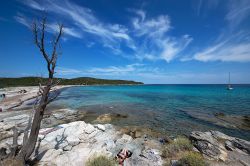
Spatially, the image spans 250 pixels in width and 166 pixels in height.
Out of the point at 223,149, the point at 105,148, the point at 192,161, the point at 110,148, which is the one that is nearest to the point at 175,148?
the point at 192,161

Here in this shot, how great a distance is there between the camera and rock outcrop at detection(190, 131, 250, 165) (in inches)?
341

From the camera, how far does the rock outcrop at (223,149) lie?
8672mm

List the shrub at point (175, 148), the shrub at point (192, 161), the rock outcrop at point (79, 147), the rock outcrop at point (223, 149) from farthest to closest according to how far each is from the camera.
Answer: the shrub at point (175, 148), the rock outcrop at point (223, 149), the rock outcrop at point (79, 147), the shrub at point (192, 161)

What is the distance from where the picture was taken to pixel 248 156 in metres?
9.12

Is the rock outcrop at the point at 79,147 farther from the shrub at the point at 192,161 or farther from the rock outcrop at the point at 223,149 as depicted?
the rock outcrop at the point at 223,149

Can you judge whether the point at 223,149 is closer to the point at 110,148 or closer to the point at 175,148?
the point at 175,148

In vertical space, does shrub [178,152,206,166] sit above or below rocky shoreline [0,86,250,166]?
above

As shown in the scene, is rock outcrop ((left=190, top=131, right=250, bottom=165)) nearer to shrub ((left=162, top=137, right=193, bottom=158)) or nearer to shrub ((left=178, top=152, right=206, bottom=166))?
shrub ((left=162, top=137, right=193, bottom=158))

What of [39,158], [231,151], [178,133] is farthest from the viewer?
[178,133]

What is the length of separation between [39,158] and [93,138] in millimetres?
4158

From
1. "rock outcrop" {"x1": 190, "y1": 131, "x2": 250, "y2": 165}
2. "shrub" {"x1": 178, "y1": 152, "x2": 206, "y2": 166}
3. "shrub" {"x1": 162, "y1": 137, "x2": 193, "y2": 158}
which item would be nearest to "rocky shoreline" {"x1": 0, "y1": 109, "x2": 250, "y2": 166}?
"rock outcrop" {"x1": 190, "y1": 131, "x2": 250, "y2": 165}

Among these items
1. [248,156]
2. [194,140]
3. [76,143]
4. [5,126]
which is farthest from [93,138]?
[248,156]

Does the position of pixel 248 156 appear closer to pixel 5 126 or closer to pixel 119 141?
pixel 119 141

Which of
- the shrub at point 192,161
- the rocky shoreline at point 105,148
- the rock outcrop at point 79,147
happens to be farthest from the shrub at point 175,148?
the shrub at point 192,161
